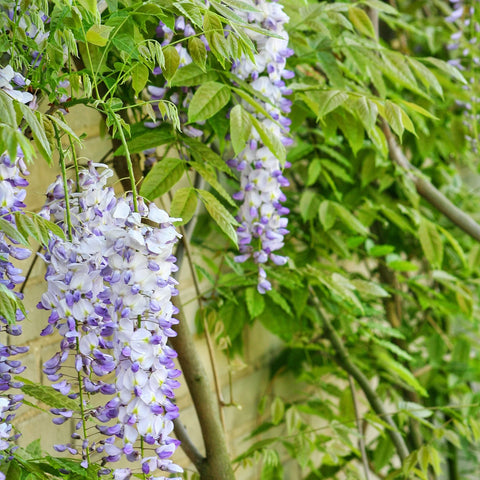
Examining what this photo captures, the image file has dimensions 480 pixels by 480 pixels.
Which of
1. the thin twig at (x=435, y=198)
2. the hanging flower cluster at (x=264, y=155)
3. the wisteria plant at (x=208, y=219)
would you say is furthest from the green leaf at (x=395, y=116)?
the thin twig at (x=435, y=198)

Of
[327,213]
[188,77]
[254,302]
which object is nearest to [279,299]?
[254,302]

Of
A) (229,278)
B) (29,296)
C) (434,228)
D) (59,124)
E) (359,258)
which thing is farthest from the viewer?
(359,258)

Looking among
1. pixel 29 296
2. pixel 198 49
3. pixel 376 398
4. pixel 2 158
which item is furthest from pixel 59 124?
pixel 376 398

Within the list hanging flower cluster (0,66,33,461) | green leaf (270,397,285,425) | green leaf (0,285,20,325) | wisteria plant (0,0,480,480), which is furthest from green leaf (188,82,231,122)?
green leaf (270,397,285,425)

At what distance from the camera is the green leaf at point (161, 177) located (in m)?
0.81

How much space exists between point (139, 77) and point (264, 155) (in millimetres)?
260

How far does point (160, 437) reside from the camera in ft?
2.12

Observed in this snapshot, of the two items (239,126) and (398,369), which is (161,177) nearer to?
(239,126)

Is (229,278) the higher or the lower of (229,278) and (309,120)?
the lower

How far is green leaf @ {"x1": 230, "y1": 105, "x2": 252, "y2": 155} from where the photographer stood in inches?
31.9

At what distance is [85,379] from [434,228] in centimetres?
90

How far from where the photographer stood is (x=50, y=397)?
2.28 ft

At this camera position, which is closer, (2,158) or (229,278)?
(2,158)

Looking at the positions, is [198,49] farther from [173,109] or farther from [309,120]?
[309,120]
